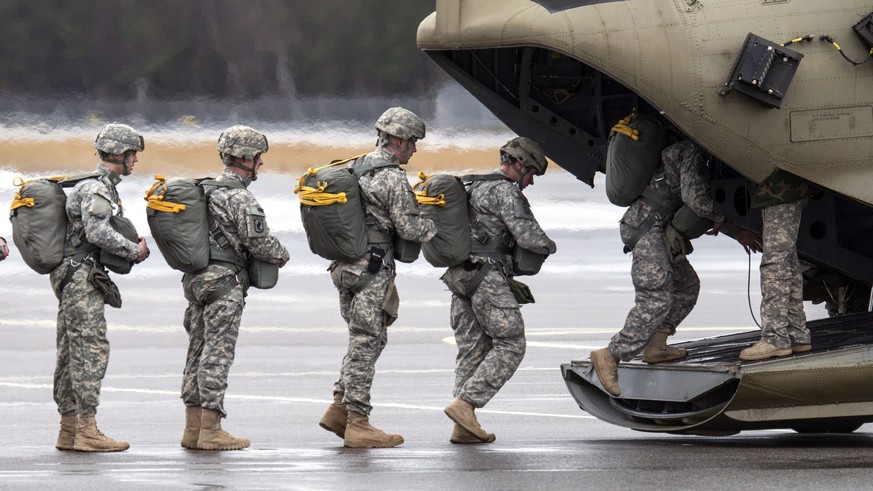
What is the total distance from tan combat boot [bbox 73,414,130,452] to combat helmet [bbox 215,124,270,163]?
6.25 ft

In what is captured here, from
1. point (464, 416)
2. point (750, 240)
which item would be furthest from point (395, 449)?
point (750, 240)

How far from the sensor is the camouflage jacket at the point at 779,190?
382 inches

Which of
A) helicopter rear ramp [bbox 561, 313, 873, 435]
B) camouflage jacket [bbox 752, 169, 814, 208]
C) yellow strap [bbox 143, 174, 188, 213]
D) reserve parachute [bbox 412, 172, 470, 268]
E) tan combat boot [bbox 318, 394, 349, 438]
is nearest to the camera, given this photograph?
helicopter rear ramp [bbox 561, 313, 873, 435]

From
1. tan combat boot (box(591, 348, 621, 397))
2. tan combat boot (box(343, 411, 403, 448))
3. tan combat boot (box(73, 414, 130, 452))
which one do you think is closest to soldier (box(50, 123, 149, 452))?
tan combat boot (box(73, 414, 130, 452))

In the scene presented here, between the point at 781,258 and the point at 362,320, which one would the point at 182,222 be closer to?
the point at 362,320

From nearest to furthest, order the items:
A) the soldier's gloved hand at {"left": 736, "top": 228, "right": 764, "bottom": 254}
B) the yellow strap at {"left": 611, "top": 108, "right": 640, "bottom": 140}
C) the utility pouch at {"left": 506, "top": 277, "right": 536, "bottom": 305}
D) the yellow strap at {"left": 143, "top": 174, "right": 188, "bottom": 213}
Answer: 1. the yellow strap at {"left": 143, "top": 174, "right": 188, "bottom": 213}
2. the yellow strap at {"left": 611, "top": 108, "right": 640, "bottom": 140}
3. the utility pouch at {"left": 506, "top": 277, "right": 536, "bottom": 305}
4. the soldier's gloved hand at {"left": 736, "top": 228, "right": 764, "bottom": 254}

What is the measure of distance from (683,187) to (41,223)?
4052mm

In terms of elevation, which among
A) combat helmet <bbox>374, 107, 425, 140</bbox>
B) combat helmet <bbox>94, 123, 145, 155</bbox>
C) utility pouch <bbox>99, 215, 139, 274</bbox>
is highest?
combat helmet <bbox>374, 107, 425, 140</bbox>

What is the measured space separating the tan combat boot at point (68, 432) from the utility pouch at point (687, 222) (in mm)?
4076

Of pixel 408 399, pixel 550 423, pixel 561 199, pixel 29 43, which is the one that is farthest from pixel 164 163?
pixel 550 423

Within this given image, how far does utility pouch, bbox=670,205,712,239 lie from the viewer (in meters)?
10.0

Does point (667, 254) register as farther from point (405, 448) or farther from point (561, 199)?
point (561, 199)

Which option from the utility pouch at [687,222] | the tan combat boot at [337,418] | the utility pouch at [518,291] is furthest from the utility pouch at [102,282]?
the utility pouch at [687,222]

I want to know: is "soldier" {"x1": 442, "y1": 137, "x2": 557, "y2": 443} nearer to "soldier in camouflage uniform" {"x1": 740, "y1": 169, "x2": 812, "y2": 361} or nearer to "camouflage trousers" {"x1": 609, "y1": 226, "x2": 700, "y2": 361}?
"camouflage trousers" {"x1": 609, "y1": 226, "x2": 700, "y2": 361}
